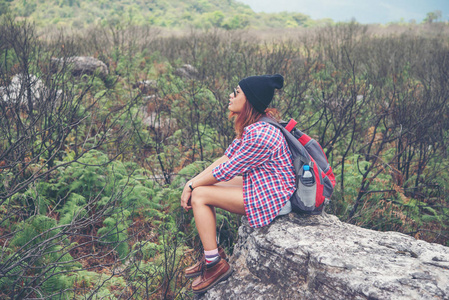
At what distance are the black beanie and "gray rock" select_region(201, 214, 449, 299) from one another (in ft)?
2.79

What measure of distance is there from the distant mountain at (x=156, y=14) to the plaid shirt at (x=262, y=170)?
26696 millimetres

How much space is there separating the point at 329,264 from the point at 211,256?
0.83m

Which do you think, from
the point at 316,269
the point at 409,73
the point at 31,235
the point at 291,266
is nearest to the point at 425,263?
the point at 316,269

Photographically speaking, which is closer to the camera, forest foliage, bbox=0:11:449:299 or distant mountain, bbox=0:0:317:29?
forest foliage, bbox=0:11:449:299

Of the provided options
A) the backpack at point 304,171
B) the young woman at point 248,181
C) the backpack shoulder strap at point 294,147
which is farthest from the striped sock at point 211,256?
the backpack shoulder strap at point 294,147

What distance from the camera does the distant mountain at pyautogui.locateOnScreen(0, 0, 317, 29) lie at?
Answer: 34.4 m

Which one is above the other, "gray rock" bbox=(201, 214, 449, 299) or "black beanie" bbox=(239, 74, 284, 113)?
"black beanie" bbox=(239, 74, 284, 113)

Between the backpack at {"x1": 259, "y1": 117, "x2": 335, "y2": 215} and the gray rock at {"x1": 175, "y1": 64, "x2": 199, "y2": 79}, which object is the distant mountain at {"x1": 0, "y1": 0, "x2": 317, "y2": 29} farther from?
the backpack at {"x1": 259, "y1": 117, "x2": 335, "y2": 215}

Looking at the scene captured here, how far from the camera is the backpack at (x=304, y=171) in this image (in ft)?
8.20

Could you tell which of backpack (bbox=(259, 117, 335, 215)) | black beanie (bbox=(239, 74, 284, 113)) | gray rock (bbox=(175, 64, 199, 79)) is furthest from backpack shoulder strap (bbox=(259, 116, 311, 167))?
gray rock (bbox=(175, 64, 199, 79))

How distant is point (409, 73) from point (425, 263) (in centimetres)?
886

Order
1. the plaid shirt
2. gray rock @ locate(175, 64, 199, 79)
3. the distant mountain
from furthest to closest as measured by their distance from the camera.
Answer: the distant mountain
gray rock @ locate(175, 64, 199, 79)
the plaid shirt

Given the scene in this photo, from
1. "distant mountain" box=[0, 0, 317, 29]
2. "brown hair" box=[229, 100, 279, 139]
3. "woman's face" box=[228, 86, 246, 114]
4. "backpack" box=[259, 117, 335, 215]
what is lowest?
"backpack" box=[259, 117, 335, 215]

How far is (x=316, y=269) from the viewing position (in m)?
2.12
